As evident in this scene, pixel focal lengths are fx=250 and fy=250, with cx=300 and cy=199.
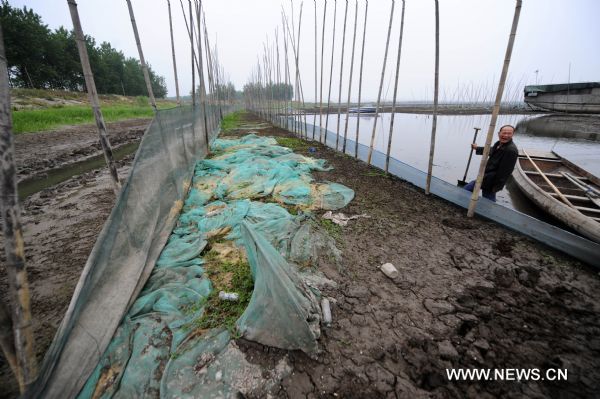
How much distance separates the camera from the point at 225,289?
2768mm

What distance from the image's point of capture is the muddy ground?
192 cm

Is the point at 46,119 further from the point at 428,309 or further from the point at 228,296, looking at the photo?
the point at 428,309

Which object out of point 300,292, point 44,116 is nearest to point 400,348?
point 300,292

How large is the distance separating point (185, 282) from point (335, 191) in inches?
135

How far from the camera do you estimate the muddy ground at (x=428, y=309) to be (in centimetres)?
192

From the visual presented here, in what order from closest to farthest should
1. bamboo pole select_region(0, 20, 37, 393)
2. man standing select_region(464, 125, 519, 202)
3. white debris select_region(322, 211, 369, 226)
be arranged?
bamboo pole select_region(0, 20, 37, 393), white debris select_region(322, 211, 369, 226), man standing select_region(464, 125, 519, 202)

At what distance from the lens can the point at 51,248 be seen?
11.9 feet

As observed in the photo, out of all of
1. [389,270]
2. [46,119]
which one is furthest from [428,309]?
[46,119]

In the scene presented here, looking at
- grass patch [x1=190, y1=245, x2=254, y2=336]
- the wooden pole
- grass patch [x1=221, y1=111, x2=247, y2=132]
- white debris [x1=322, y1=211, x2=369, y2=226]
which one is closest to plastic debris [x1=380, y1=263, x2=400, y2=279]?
white debris [x1=322, y1=211, x2=369, y2=226]

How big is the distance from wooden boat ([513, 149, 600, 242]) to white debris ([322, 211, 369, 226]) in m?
3.33

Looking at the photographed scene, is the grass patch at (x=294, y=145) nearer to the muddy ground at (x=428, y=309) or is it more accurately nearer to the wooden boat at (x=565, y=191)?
the muddy ground at (x=428, y=309)

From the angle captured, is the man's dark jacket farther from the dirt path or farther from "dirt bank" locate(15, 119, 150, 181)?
"dirt bank" locate(15, 119, 150, 181)

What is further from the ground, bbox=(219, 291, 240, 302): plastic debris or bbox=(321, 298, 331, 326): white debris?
bbox=(219, 291, 240, 302): plastic debris

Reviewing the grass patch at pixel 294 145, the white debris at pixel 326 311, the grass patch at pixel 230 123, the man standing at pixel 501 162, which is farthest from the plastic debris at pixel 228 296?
the grass patch at pixel 230 123
